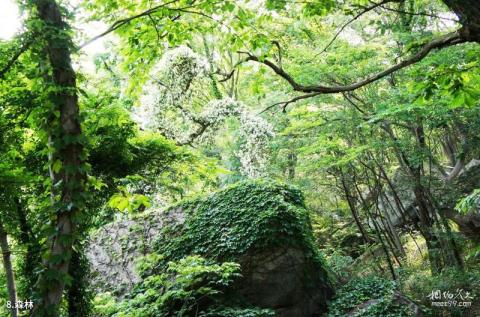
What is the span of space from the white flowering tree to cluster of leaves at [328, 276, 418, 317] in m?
4.15

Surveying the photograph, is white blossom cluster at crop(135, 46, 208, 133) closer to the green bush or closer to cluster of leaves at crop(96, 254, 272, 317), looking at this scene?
cluster of leaves at crop(96, 254, 272, 317)

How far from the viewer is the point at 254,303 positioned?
6930mm

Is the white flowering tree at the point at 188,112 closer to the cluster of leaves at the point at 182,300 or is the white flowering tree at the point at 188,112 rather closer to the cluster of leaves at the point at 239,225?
the cluster of leaves at the point at 239,225

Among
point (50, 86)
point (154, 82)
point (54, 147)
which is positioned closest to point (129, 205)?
point (54, 147)

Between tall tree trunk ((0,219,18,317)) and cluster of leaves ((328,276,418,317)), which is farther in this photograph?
cluster of leaves ((328,276,418,317))

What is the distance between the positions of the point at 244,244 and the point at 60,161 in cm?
550

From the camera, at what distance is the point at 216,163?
4.79 m

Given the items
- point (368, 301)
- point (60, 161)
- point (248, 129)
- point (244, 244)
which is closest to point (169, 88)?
point (248, 129)

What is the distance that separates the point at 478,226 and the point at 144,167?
34.7 ft

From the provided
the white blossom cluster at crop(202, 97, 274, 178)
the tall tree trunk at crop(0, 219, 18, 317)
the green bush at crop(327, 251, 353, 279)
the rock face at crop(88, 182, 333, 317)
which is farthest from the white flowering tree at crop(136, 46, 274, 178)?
the tall tree trunk at crop(0, 219, 18, 317)

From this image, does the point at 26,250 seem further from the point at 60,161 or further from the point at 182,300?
the point at 60,161

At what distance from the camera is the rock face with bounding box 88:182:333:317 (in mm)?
7168

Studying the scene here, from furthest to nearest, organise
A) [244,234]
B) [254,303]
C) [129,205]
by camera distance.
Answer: [244,234] < [254,303] < [129,205]

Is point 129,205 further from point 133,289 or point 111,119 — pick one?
point 133,289
